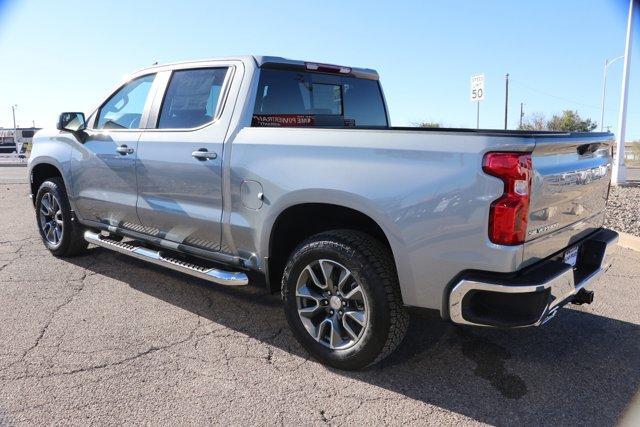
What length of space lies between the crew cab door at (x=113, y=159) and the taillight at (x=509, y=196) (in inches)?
117

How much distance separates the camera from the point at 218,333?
3.74 m

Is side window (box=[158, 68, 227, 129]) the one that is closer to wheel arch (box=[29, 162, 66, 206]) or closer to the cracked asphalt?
the cracked asphalt

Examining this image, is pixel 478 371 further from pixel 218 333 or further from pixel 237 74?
pixel 237 74

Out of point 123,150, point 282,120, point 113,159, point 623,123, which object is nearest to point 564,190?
point 282,120

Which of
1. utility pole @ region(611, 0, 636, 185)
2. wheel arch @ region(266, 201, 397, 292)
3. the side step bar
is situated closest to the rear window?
wheel arch @ region(266, 201, 397, 292)

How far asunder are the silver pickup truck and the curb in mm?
3221

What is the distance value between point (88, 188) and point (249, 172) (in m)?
2.27

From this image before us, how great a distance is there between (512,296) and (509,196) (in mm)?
498

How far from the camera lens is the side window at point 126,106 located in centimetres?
451

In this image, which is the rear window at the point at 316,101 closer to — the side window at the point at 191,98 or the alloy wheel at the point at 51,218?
the side window at the point at 191,98

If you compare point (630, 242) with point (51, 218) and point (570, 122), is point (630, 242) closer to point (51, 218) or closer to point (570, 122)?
point (51, 218)

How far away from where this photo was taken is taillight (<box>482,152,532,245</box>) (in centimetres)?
249

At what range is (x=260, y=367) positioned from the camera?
324 centimetres

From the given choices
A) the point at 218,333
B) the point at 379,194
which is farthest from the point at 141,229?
the point at 379,194
